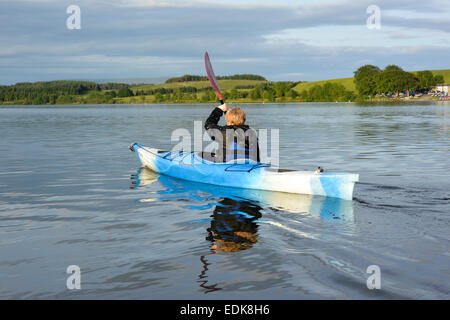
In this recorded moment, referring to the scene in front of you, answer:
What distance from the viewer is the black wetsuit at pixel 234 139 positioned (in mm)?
9227

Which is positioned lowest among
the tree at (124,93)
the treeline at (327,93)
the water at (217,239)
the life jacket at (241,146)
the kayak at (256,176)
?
the water at (217,239)

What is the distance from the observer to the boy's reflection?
5.89m

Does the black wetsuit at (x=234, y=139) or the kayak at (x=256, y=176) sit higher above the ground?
the black wetsuit at (x=234, y=139)

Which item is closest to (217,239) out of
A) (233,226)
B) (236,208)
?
(233,226)

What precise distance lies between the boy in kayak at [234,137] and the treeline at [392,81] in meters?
124

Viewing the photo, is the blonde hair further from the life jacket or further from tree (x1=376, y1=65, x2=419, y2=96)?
tree (x1=376, y1=65, x2=419, y2=96)

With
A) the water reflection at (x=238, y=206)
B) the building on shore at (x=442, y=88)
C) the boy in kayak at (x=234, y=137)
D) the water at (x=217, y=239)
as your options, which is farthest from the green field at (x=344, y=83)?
the water at (x=217, y=239)

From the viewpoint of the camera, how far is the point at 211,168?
10211mm

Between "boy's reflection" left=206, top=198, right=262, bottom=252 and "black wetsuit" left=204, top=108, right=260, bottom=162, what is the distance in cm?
127

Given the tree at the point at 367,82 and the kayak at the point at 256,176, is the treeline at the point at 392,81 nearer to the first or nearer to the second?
the tree at the point at 367,82

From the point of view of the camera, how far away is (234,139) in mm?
9406

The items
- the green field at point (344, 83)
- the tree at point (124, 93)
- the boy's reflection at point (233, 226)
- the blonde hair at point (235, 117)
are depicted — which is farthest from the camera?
the tree at point (124, 93)

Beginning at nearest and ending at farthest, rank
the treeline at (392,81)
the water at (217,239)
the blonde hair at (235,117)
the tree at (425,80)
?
the water at (217,239) → the blonde hair at (235,117) → the treeline at (392,81) → the tree at (425,80)

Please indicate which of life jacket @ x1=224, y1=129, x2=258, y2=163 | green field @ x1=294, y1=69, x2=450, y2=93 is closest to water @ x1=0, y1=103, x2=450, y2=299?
life jacket @ x1=224, y1=129, x2=258, y2=163
